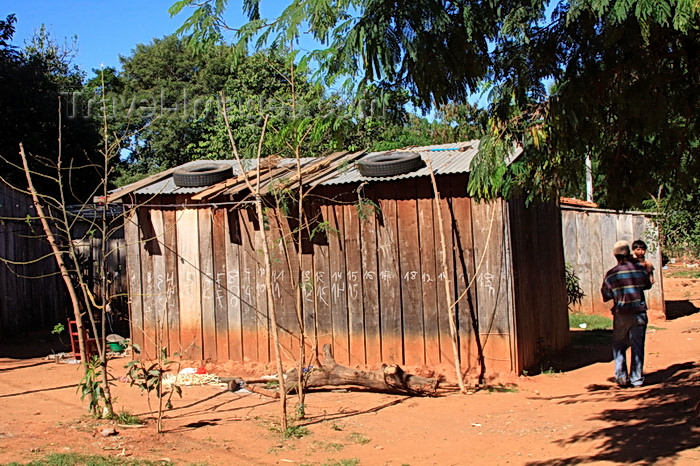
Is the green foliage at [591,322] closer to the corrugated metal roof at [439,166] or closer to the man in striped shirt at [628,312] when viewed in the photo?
the corrugated metal roof at [439,166]

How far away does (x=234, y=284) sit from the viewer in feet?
34.4

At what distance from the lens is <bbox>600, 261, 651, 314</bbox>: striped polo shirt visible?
8367 mm

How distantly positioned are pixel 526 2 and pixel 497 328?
460 centimetres

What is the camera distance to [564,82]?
579 centimetres

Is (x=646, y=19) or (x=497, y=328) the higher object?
(x=646, y=19)

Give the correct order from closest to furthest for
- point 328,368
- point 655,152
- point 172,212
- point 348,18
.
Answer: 1. point 348,18
2. point 655,152
3. point 328,368
4. point 172,212

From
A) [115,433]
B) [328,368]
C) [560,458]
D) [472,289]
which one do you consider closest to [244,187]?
[328,368]

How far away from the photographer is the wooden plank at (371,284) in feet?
31.8

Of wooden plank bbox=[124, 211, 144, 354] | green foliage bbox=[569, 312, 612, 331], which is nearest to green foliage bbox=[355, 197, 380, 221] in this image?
wooden plank bbox=[124, 211, 144, 354]

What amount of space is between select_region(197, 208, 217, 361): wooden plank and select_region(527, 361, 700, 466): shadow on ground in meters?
5.26

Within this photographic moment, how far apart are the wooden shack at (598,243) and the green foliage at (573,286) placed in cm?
9

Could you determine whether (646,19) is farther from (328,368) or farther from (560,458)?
(328,368)

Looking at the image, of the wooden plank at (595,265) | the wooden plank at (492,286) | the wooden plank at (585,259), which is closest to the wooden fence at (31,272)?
the wooden plank at (492,286)

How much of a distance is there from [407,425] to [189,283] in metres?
4.83
